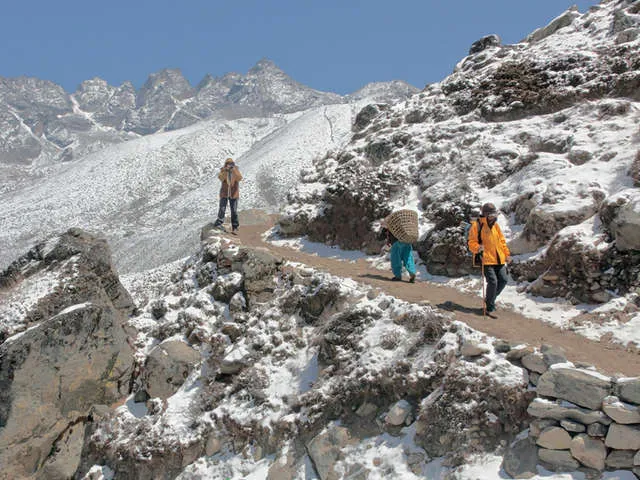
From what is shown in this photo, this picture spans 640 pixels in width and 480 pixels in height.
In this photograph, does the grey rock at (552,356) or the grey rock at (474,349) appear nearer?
the grey rock at (552,356)

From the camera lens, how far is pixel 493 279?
9.62m

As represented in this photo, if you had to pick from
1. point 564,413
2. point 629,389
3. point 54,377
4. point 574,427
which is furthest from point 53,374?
point 629,389

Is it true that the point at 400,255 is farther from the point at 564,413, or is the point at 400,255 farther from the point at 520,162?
the point at 564,413

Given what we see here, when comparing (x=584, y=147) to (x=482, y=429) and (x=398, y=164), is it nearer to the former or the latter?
(x=398, y=164)

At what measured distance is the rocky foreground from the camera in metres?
6.72

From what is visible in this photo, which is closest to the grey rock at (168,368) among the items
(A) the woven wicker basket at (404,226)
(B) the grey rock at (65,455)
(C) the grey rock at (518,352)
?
(B) the grey rock at (65,455)

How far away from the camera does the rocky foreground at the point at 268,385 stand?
265 inches

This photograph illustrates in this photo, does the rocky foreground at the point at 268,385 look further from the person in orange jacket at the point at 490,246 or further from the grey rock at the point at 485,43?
the grey rock at the point at 485,43

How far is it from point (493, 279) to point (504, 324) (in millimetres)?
922

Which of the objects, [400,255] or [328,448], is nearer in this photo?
[328,448]

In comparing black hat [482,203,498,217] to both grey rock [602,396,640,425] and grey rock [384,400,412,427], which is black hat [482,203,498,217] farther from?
grey rock [602,396,640,425]

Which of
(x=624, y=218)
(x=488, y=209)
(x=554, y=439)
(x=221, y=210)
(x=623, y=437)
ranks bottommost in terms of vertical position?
(x=554, y=439)

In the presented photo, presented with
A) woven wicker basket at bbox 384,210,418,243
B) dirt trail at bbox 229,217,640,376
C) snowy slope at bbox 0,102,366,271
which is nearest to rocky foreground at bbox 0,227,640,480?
dirt trail at bbox 229,217,640,376

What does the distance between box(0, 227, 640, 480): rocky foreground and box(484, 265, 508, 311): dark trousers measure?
120 centimetres
